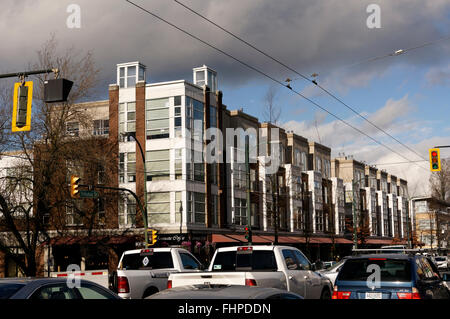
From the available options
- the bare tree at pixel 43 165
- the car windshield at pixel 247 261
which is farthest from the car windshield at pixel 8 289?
the bare tree at pixel 43 165

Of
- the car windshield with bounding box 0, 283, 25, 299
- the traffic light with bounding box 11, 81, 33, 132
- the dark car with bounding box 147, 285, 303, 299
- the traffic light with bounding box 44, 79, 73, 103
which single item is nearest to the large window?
the traffic light with bounding box 11, 81, 33, 132

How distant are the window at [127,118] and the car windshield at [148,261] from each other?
97.7ft

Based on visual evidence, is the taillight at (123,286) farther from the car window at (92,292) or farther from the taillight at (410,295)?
the taillight at (410,295)

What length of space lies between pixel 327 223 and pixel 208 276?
58946 millimetres

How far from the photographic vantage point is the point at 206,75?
4809 centimetres

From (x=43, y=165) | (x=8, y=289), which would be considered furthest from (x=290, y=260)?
(x=43, y=165)

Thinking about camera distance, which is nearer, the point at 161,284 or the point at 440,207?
the point at 161,284

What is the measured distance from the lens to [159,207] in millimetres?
43219

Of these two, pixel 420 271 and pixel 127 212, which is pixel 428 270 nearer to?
pixel 420 271

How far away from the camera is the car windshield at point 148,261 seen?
52.6 ft

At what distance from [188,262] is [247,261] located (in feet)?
13.7

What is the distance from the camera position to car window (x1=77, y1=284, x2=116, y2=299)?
769 cm
